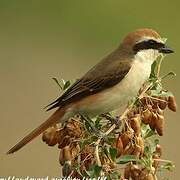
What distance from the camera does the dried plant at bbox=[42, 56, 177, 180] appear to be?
4.09 m

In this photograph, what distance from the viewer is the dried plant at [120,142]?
4094 millimetres

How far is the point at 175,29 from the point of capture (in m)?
14.2

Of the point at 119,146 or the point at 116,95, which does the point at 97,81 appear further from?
the point at 119,146

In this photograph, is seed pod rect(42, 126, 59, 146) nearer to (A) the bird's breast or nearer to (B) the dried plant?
(B) the dried plant

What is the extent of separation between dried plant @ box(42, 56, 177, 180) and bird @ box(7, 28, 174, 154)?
1.96 feet

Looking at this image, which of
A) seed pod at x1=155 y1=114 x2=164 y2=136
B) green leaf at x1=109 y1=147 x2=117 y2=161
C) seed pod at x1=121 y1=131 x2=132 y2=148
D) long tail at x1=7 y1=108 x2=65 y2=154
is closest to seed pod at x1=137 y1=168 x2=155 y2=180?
green leaf at x1=109 y1=147 x2=117 y2=161

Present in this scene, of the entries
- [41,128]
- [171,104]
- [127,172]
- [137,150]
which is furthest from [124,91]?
[127,172]

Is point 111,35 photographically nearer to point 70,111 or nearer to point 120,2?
point 120,2

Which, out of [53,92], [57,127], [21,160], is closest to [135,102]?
[57,127]

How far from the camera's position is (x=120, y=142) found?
4359mm

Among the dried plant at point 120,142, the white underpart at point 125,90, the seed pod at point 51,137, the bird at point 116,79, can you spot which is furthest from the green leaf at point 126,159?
the white underpart at point 125,90

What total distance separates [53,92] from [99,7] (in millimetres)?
3510

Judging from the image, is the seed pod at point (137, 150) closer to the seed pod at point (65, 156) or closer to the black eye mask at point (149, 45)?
the seed pod at point (65, 156)

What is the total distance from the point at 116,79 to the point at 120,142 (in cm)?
126
